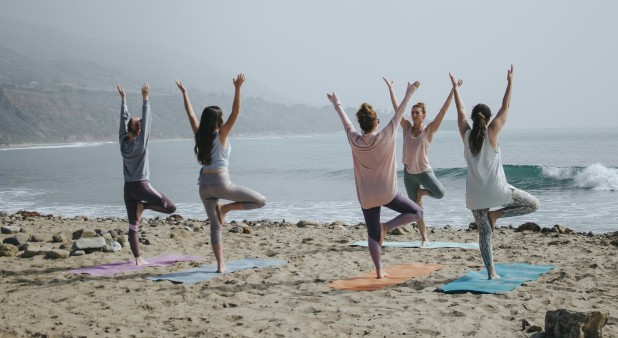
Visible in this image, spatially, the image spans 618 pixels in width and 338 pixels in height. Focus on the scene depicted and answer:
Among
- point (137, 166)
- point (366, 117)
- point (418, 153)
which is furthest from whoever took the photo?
point (418, 153)

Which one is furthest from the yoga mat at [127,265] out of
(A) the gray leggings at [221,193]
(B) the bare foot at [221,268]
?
(A) the gray leggings at [221,193]

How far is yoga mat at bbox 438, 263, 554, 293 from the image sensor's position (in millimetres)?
6227

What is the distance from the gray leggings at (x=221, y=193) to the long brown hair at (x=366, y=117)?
4.93 ft

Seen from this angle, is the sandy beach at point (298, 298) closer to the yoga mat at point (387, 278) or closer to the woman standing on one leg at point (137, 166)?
the yoga mat at point (387, 278)

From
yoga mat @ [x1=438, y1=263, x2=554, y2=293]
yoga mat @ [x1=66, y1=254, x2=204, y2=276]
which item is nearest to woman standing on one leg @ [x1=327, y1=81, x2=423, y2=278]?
yoga mat @ [x1=438, y1=263, x2=554, y2=293]

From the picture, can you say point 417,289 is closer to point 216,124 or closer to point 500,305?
point 500,305

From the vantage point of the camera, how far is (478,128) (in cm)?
618

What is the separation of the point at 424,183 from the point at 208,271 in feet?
11.0

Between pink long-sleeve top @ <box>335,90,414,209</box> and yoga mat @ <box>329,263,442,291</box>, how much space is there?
90cm

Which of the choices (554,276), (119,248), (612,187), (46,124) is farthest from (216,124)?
(46,124)

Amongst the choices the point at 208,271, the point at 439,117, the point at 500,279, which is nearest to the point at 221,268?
the point at 208,271

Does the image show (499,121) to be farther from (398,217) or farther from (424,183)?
(424,183)

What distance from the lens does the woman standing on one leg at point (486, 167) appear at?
20.3ft

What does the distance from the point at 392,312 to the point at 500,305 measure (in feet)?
3.38
